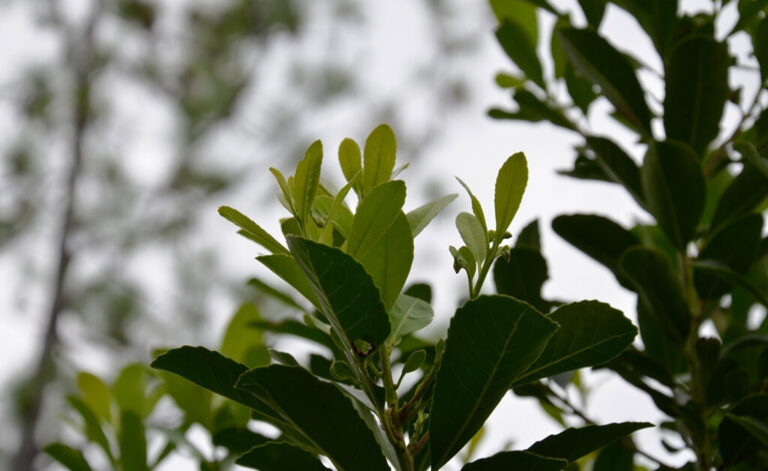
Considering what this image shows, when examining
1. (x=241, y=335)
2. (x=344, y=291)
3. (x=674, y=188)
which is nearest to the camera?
(x=344, y=291)

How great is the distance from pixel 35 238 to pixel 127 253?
584mm

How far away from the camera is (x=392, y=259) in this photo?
1.03ft

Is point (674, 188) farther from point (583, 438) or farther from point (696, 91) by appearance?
point (583, 438)

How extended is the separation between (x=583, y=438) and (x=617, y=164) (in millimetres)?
212

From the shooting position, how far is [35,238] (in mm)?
4641

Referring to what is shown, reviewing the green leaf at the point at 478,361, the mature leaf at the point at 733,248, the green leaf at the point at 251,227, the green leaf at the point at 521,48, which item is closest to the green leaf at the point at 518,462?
the green leaf at the point at 478,361

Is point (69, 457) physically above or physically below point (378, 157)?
below

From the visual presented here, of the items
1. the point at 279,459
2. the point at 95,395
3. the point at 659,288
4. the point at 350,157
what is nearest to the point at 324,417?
the point at 279,459

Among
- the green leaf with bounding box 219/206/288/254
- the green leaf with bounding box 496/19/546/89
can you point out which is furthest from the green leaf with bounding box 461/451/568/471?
the green leaf with bounding box 496/19/546/89

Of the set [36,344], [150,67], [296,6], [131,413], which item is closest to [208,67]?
[150,67]

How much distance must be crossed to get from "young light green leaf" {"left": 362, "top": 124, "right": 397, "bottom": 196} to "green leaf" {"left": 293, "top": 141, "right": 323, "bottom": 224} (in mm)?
36

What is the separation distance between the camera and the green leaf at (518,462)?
28 centimetres

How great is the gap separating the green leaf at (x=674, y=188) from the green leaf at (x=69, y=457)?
1.23 ft

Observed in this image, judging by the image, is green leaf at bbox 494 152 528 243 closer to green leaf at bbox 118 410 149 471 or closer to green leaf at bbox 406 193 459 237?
green leaf at bbox 406 193 459 237
